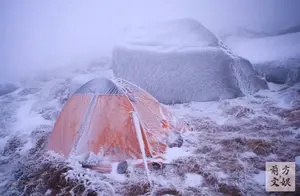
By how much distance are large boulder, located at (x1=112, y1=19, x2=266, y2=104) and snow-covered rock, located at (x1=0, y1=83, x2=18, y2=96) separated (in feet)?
22.2

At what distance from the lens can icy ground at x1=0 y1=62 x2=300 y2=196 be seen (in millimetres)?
3430

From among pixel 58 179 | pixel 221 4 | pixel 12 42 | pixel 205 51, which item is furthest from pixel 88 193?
pixel 12 42

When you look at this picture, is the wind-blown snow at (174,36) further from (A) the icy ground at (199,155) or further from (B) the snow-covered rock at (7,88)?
(B) the snow-covered rock at (7,88)

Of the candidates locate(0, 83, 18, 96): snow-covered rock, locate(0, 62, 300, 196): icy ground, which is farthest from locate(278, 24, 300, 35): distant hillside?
locate(0, 83, 18, 96): snow-covered rock

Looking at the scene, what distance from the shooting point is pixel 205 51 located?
8.15 m

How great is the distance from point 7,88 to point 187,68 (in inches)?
393

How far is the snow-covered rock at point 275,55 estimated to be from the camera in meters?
8.98

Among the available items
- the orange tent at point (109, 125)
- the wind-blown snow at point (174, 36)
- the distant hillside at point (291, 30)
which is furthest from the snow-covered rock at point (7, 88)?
the distant hillside at point (291, 30)

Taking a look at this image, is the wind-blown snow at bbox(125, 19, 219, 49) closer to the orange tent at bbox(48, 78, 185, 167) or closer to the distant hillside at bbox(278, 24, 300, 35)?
the orange tent at bbox(48, 78, 185, 167)

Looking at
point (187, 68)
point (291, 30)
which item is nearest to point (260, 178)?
point (187, 68)

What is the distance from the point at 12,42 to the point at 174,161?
34.0 m

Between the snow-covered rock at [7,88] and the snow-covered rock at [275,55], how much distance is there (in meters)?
12.5

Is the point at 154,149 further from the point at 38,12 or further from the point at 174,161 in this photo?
the point at 38,12

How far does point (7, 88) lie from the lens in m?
11.9
